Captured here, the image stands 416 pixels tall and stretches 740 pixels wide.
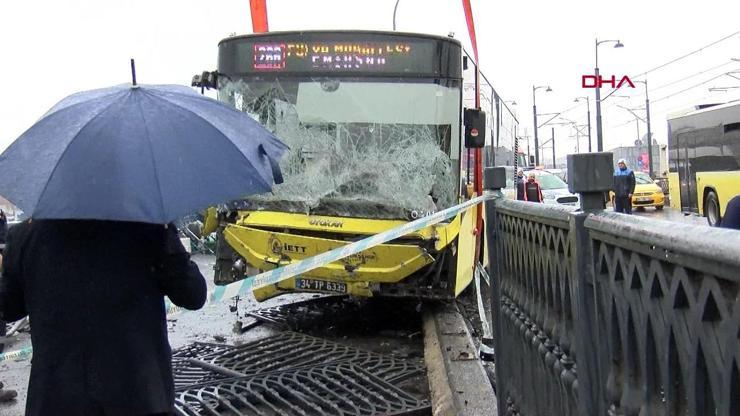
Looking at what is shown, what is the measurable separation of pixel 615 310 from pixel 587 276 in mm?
216

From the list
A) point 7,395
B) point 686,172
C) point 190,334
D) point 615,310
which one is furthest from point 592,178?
point 686,172

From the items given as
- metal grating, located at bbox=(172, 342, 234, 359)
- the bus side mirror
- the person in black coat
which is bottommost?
metal grating, located at bbox=(172, 342, 234, 359)

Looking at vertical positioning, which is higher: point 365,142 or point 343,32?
point 343,32

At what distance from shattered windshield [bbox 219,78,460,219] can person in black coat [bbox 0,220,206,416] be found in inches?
201

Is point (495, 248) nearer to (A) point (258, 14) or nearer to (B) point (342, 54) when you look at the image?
(B) point (342, 54)

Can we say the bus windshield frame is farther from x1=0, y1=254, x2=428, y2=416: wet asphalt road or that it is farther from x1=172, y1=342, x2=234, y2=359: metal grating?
x1=172, y1=342, x2=234, y2=359: metal grating

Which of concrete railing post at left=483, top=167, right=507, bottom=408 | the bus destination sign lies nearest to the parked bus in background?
the bus destination sign

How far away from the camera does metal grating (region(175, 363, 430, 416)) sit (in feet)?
16.9

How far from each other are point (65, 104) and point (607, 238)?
2.01 metres

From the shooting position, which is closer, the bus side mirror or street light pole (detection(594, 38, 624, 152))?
the bus side mirror

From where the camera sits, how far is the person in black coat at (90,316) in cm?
245

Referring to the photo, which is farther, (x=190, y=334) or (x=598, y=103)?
(x=598, y=103)

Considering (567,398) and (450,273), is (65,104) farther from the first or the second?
(450,273)

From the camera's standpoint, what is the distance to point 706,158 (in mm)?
18625
